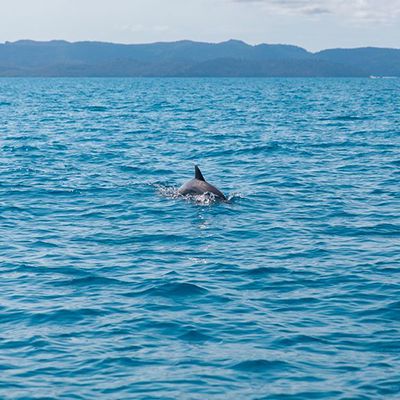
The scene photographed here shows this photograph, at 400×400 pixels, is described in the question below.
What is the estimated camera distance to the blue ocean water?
37.8 feet

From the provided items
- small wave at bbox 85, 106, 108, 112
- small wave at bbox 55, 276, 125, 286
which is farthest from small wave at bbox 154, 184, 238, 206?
small wave at bbox 85, 106, 108, 112

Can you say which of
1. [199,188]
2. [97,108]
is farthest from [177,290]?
[97,108]

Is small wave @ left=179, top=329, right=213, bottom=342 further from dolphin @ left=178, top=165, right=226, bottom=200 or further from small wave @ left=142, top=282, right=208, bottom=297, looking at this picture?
dolphin @ left=178, top=165, right=226, bottom=200

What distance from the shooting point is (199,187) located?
25.7m

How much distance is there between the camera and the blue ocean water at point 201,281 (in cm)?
1151

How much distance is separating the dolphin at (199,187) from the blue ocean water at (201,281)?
0.72 metres

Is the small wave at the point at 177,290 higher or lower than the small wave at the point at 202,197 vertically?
lower

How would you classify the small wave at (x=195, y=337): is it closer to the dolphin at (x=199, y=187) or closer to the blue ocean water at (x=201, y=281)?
the blue ocean water at (x=201, y=281)

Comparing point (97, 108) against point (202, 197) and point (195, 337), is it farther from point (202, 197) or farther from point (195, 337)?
point (195, 337)

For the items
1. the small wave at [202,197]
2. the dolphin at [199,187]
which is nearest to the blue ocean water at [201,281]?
the small wave at [202,197]

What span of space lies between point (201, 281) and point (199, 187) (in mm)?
9691

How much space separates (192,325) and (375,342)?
3.33 metres

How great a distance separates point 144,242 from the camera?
65.1 feet

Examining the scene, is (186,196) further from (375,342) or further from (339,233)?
(375,342)
